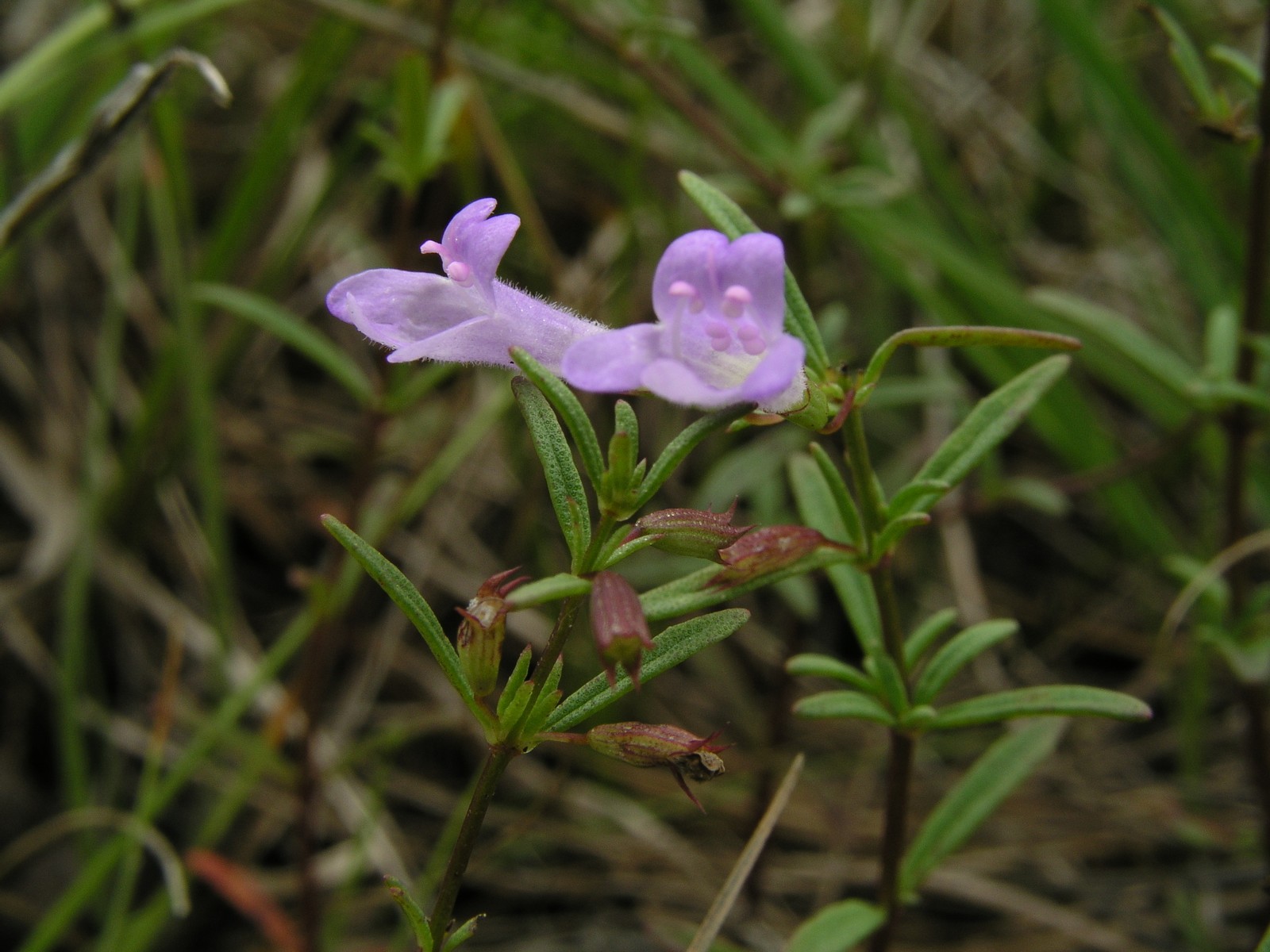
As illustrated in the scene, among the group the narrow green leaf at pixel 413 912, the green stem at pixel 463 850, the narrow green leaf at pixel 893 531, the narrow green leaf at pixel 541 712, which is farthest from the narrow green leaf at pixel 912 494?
the narrow green leaf at pixel 413 912

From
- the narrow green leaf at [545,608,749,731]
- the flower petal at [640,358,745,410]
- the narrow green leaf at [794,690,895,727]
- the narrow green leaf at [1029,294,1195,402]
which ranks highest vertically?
the flower petal at [640,358,745,410]

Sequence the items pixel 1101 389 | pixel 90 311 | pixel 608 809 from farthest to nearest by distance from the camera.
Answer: pixel 1101 389, pixel 90 311, pixel 608 809

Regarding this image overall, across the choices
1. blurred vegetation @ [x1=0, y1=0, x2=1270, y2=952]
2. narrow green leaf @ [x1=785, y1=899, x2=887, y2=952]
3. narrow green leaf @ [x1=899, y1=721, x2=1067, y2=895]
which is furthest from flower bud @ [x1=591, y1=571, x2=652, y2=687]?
blurred vegetation @ [x1=0, y1=0, x2=1270, y2=952]

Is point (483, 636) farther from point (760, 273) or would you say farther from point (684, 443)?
point (760, 273)

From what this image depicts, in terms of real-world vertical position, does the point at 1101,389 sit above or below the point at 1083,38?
below

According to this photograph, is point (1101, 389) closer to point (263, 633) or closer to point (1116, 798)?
point (1116, 798)

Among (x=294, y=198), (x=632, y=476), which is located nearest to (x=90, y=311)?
(x=294, y=198)

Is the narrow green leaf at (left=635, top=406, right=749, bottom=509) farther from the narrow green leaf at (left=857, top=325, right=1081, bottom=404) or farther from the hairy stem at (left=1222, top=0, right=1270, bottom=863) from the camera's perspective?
the hairy stem at (left=1222, top=0, right=1270, bottom=863)
